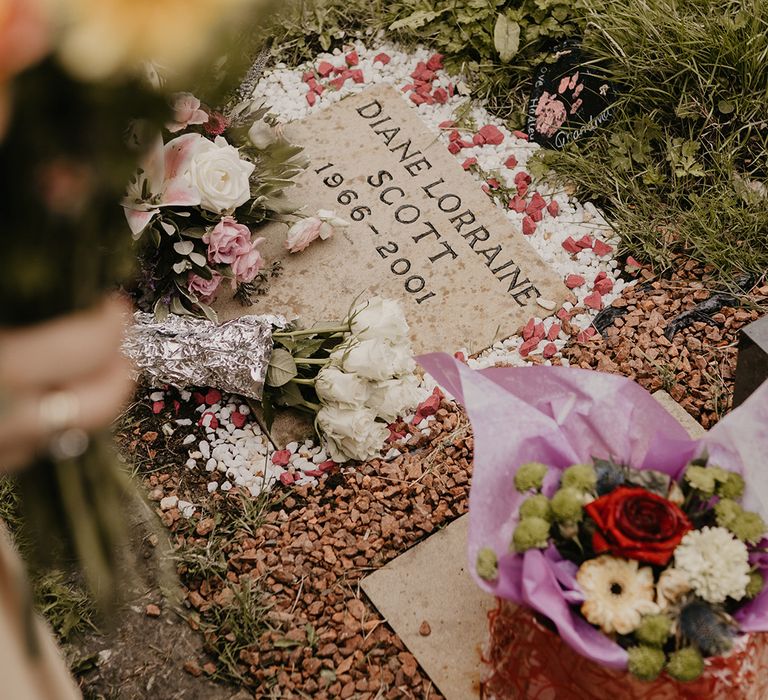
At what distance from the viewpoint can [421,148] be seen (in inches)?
Result: 109

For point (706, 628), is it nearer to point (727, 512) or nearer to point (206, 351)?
point (727, 512)

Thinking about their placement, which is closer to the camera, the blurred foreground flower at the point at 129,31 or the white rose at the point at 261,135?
the blurred foreground flower at the point at 129,31

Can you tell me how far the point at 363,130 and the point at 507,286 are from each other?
77cm

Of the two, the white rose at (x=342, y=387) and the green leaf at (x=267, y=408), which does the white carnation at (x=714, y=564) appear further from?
the green leaf at (x=267, y=408)

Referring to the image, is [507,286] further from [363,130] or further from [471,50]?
[471,50]

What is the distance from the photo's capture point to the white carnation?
119cm

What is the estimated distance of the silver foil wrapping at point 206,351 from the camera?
6.86 ft

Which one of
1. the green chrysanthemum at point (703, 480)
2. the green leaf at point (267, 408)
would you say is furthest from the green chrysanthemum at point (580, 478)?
the green leaf at point (267, 408)

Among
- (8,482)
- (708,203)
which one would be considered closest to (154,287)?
(8,482)

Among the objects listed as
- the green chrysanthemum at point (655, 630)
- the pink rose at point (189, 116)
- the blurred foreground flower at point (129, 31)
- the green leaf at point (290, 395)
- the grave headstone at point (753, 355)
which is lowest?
the grave headstone at point (753, 355)

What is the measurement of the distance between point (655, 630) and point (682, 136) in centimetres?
192

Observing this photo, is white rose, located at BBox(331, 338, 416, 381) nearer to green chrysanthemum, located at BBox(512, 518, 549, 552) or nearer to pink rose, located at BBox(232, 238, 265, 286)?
pink rose, located at BBox(232, 238, 265, 286)

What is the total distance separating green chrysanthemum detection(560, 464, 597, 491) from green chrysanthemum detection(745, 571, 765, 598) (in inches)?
10.3

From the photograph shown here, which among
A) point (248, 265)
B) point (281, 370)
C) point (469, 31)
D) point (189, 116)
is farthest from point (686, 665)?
point (469, 31)
